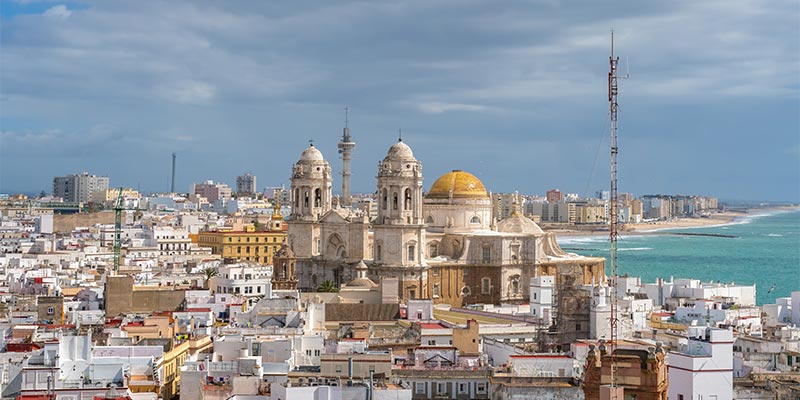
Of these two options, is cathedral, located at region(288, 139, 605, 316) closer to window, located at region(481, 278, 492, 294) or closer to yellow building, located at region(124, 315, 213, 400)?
window, located at region(481, 278, 492, 294)

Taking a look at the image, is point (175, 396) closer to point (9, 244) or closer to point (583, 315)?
point (583, 315)

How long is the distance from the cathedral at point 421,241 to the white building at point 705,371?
90.4ft

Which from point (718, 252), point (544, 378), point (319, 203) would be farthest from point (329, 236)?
point (718, 252)

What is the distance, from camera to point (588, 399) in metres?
20.2

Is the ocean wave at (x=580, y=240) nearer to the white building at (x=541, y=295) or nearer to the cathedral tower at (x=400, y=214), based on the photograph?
the cathedral tower at (x=400, y=214)

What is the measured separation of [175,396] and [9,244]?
200 ft

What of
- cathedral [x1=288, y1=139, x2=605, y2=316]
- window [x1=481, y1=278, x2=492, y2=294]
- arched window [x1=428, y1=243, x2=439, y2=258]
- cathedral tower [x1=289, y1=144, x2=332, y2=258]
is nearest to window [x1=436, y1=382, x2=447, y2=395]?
cathedral [x1=288, y1=139, x2=605, y2=316]

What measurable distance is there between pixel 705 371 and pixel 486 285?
33318 millimetres

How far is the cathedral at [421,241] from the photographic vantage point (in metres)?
56.3

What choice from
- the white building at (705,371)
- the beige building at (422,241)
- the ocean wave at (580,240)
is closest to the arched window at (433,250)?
the beige building at (422,241)

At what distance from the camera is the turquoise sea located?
309ft

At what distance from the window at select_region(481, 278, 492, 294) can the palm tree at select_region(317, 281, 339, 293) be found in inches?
268

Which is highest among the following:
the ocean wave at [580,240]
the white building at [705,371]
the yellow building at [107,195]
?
the yellow building at [107,195]

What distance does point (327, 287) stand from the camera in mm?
54406
